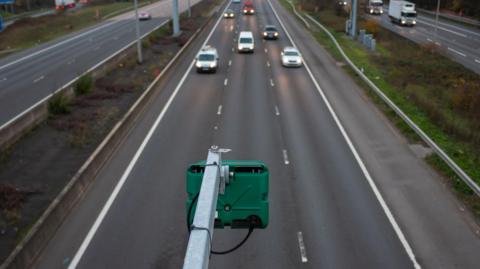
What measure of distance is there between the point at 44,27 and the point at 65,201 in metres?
75.4

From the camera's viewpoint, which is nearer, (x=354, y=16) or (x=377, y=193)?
(x=377, y=193)

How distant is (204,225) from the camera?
4605mm

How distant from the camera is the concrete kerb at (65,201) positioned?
1278 cm

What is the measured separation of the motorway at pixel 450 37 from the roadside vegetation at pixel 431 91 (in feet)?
6.82

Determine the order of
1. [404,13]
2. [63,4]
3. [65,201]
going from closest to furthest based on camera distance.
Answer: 1. [65,201]
2. [404,13]
3. [63,4]

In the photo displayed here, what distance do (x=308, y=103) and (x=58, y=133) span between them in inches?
567

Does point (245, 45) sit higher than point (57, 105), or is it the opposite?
point (57, 105)

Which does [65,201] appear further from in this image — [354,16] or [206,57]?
[354,16]

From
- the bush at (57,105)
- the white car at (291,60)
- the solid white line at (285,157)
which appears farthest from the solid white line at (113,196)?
the white car at (291,60)

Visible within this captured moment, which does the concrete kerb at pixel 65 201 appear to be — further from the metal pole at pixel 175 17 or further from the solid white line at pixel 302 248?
the metal pole at pixel 175 17

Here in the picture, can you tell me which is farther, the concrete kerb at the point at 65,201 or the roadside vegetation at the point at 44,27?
the roadside vegetation at the point at 44,27

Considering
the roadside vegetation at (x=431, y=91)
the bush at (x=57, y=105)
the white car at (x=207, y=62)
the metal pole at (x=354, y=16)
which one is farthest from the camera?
the metal pole at (x=354, y=16)

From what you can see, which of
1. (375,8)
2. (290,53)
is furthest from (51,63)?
(375,8)

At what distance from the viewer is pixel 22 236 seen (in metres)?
13.8
